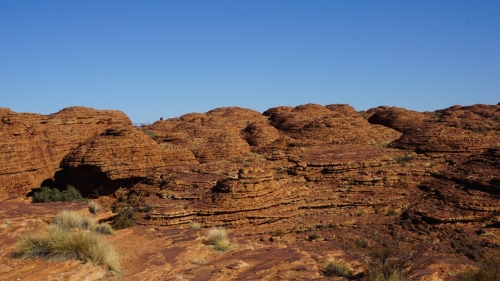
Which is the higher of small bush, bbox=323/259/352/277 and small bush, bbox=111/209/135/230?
small bush, bbox=111/209/135/230

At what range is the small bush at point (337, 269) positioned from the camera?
7.97 meters

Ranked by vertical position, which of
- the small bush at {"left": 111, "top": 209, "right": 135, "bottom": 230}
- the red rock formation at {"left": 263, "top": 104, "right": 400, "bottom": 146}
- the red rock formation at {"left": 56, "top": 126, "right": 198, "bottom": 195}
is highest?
the red rock formation at {"left": 263, "top": 104, "right": 400, "bottom": 146}

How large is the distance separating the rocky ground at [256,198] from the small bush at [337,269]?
0.57 feet

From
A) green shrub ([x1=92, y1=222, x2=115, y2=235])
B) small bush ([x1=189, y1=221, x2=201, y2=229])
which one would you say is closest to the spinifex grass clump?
green shrub ([x1=92, y1=222, x2=115, y2=235])

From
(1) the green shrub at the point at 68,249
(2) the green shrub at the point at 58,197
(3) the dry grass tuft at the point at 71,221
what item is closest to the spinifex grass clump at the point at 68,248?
(1) the green shrub at the point at 68,249

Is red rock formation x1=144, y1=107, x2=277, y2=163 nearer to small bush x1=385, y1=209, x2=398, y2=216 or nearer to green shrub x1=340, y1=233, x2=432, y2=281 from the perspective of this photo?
small bush x1=385, y1=209, x2=398, y2=216

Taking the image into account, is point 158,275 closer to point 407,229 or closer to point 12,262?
point 12,262

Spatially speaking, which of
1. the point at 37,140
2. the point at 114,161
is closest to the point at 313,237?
the point at 114,161

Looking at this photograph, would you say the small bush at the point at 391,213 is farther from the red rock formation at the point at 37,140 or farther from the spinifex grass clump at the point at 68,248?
the red rock formation at the point at 37,140

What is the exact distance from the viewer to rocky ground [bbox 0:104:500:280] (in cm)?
878

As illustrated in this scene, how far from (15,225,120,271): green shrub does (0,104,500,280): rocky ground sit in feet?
0.83

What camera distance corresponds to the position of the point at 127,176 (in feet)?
76.3

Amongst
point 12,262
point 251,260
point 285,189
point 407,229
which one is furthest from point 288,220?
point 12,262

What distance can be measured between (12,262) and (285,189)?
1217 centimetres
